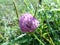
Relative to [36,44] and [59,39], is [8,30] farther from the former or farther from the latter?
[59,39]

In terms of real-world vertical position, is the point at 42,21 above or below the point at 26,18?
below

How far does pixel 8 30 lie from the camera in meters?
1.70

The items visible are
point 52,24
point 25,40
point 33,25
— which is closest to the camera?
point 33,25

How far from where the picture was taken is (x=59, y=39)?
4.93ft

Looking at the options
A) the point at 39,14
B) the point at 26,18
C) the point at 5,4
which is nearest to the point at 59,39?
the point at 39,14

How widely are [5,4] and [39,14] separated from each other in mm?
1420

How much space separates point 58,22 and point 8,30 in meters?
0.38

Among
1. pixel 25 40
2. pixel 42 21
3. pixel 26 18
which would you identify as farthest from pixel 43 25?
pixel 26 18

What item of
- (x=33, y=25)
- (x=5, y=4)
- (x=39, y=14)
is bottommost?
(x=5, y=4)

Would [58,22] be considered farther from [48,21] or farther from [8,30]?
[8,30]

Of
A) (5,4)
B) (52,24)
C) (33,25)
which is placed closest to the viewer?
(33,25)

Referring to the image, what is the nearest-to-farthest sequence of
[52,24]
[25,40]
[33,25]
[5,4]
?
1. [33,25]
2. [25,40]
3. [52,24]
4. [5,4]

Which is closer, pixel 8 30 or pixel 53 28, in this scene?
pixel 53 28

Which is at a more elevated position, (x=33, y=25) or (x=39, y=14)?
(x=33, y=25)
